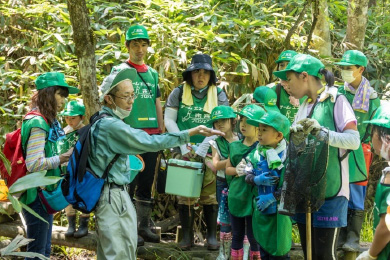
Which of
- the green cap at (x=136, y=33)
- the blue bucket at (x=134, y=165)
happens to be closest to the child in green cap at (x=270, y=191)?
the blue bucket at (x=134, y=165)

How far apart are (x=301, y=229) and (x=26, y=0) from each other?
624 cm

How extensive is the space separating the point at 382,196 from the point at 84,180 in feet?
6.22

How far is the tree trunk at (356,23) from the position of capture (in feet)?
24.1

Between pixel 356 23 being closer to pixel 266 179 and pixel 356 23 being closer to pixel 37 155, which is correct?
pixel 266 179

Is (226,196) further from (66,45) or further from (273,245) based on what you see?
(66,45)

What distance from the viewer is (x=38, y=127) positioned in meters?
4.37

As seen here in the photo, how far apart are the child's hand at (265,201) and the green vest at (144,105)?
5.35ft

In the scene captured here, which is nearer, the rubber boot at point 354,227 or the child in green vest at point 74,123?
the rubber boot at point 354,227

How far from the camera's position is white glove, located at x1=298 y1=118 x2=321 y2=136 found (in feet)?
12.1

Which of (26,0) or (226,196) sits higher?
(26,0)

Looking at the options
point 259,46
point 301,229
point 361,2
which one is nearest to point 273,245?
point 301,229

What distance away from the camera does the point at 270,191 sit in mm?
4523

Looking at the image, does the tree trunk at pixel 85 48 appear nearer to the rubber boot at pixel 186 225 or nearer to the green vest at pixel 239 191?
the green vest at pixel 239 191

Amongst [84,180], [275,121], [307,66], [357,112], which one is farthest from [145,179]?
[307,66]
